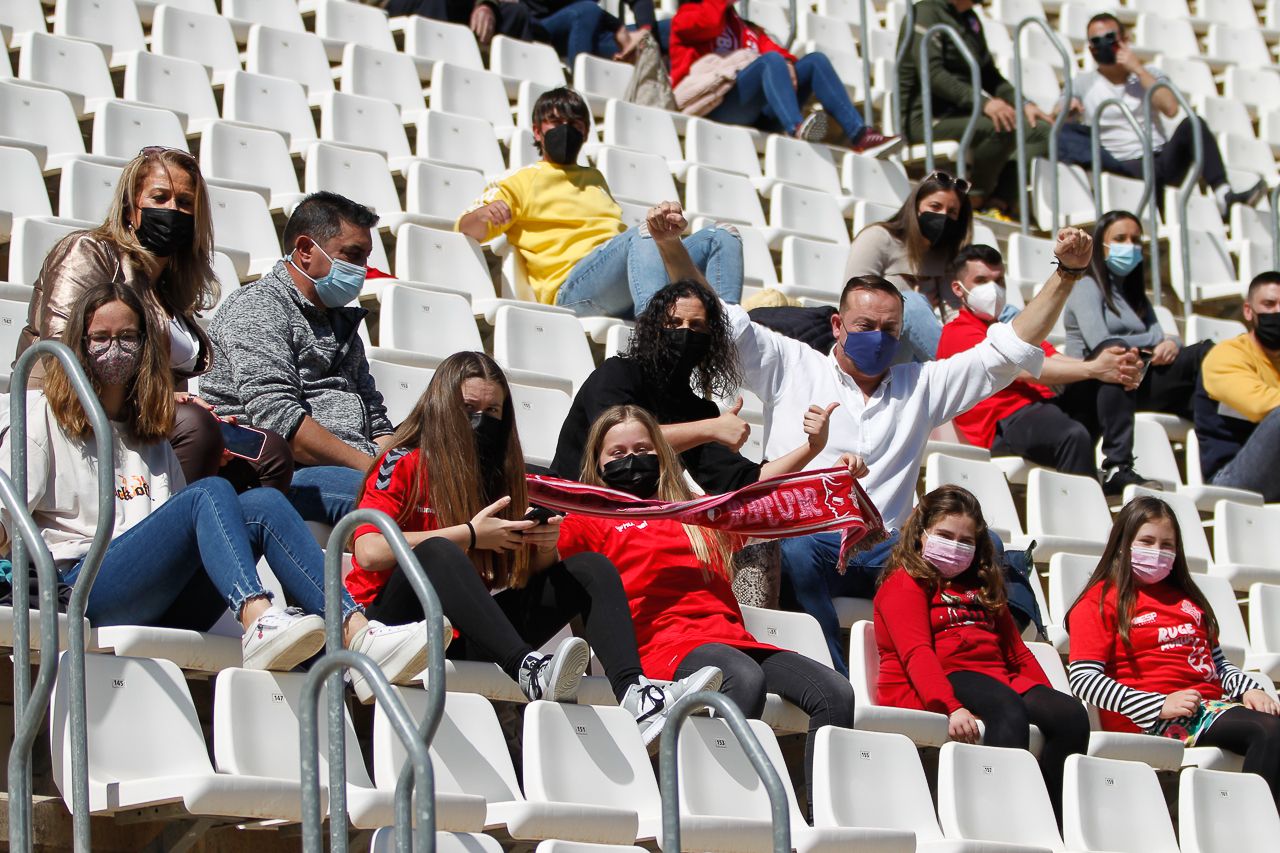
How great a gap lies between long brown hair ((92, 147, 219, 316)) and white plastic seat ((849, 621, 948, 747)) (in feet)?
5.64

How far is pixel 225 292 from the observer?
223 inches

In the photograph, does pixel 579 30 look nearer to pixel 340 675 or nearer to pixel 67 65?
pixel 67 65

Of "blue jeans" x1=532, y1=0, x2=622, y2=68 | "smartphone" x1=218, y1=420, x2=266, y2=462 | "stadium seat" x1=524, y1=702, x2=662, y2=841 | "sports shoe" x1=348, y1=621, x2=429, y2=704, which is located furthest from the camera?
"blue jeans" x1=532, y1=0, x2=622, y2=68

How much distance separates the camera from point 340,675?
298cm

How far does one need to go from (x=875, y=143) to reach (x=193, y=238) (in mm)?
4582

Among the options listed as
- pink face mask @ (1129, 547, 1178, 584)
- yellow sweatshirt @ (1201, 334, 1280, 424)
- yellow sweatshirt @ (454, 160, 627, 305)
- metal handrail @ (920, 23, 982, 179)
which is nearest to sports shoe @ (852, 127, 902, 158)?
metal handrail @ (920, 23, 982, 179)

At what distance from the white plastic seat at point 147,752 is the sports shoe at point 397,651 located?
1.08 feet

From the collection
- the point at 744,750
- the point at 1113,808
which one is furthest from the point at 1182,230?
the point at 744,750

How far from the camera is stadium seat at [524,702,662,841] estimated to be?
3830mm

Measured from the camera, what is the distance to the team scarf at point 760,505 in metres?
4.50

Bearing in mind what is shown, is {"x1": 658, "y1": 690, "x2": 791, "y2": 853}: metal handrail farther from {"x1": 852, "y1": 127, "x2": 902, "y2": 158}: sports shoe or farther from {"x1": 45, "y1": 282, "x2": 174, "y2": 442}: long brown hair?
{"x1": 852, "y1": 127, "x2": 902, "y2": 158}: sports shoe

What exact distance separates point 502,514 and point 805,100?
501cm

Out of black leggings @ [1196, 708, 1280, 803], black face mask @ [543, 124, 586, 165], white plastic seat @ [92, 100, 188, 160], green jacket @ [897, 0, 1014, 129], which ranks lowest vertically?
black leggings @ [1196, 708, 1280, 803]

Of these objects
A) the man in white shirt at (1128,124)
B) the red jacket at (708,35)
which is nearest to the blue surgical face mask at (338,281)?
the red jacket at (708,35)
